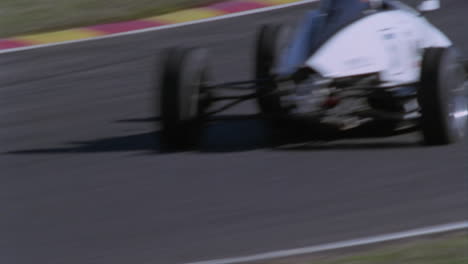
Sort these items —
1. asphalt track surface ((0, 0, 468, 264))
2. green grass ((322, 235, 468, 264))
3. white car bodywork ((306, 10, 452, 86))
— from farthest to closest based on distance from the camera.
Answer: white car bodywork ((306, 10, 452, 86)) → asphalt track surface ((0, 0, 468, 264)) → green grass ((322, 235, 468, 264))

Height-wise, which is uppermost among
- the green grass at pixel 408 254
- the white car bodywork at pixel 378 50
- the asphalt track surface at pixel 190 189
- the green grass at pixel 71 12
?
the white car bodywork at pixel 378 50

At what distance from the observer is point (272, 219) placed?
6676mm

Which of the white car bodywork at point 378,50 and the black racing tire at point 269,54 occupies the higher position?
the white car bodywork at point 378,50

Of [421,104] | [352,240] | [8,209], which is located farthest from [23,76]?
[352,240]

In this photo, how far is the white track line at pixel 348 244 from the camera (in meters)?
5.92

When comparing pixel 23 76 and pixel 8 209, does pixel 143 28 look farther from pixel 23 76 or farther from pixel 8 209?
pixel 8 209

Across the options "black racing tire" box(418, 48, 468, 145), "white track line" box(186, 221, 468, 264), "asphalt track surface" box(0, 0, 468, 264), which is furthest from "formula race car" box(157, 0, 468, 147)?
"white track line" box(186, 221, 468, 264)

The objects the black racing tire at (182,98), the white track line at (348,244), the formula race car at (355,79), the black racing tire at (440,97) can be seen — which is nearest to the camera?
the white track line at (348,244)

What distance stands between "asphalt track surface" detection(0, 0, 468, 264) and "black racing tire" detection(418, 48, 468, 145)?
0.42ft

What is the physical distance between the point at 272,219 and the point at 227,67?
5452 millimetres

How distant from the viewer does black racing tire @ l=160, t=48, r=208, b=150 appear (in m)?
8.36

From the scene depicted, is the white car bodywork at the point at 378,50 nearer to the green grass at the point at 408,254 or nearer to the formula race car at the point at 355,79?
the formula race car at the point at 355,79

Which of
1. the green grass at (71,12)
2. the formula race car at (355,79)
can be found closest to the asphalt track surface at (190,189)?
the formula race car at (355,79)

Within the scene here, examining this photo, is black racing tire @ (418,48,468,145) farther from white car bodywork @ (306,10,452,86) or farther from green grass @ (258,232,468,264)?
green grass @ (258,232,468,264)
